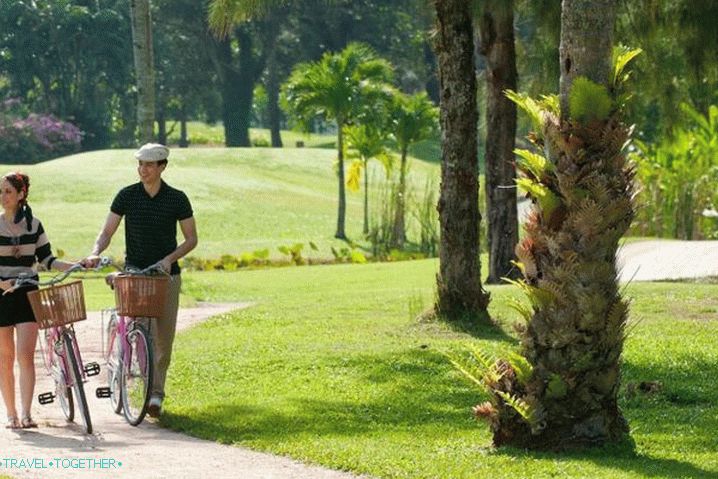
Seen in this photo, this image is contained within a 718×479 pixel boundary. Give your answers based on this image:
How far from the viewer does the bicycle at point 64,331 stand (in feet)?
34.6

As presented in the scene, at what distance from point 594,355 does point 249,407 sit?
11.1 feet

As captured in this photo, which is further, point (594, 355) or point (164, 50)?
point (164, 50)

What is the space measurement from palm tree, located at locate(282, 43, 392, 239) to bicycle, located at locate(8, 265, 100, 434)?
36.0m

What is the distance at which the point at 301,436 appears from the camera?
1073 cm

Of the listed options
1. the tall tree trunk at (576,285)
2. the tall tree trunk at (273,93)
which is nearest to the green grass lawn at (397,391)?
the tall tree trunk at (576,285)

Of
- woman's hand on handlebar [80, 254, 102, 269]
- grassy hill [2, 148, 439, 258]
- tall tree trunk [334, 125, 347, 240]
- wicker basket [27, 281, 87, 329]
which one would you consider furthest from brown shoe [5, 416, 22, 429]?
tall tree trunk [334, 125, 347, 240]

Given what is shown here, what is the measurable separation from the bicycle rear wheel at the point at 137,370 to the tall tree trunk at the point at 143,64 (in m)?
13.8

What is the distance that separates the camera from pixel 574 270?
9469 millimetres

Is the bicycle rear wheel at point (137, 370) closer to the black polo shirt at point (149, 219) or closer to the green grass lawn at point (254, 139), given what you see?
the black polo shirt at point (149, 219)

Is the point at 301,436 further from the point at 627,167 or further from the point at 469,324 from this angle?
the point at 469,324

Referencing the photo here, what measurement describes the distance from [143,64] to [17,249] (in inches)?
570

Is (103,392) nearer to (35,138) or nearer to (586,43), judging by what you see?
(586,43)

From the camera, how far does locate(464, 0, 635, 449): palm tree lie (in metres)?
9.47

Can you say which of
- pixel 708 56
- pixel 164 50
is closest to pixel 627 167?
pixel 708 56
